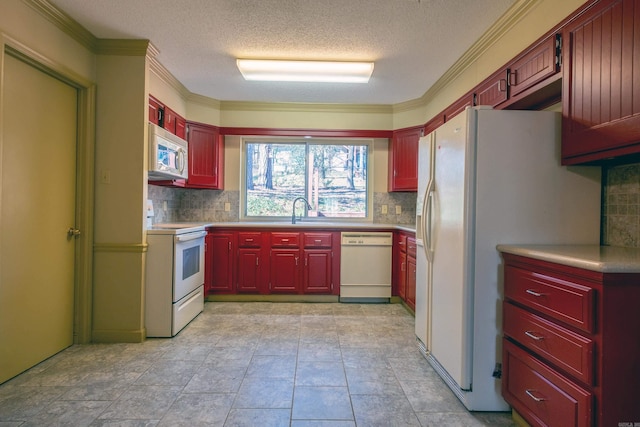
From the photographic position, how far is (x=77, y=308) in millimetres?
2527

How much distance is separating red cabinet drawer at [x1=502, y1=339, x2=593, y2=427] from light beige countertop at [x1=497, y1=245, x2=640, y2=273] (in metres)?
0.48

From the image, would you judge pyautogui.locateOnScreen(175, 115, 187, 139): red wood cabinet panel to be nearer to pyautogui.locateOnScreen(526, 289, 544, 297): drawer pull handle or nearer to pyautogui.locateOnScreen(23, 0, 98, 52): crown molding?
pyautogui.locateOnScreen(23, 0, 98, 52): crown molding

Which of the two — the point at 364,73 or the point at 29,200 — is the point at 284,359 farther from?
the point at 364,73

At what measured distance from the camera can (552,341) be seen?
1369 millimetres

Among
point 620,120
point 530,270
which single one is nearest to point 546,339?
point 530,270

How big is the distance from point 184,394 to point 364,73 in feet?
9.43

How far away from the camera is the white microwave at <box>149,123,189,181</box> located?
2670mm

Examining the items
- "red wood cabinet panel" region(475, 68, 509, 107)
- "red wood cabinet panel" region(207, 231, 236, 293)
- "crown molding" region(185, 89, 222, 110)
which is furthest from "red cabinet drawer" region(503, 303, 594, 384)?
"crown molding" region(185, 89, 222, 110)

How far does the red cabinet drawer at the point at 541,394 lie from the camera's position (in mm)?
1227

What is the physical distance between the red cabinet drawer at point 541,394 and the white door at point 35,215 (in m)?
2.91

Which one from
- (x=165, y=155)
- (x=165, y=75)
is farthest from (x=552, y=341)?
(x=165, y=75)

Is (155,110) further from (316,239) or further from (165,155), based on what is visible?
(316,239)

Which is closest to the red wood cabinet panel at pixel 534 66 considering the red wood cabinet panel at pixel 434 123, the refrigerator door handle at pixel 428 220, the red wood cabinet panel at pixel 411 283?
the refrigerator door handle at pixel 428 220

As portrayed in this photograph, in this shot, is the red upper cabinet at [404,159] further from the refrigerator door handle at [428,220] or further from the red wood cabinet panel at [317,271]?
the refrigerator door handle at [428,220]
